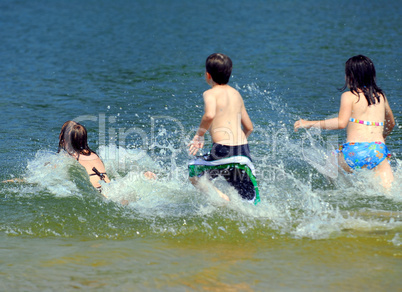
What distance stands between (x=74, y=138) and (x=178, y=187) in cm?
142

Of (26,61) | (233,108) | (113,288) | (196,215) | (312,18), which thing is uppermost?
(312,18)

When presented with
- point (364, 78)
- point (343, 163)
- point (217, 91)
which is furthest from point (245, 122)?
point (364, 78)

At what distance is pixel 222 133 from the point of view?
5.15 meters

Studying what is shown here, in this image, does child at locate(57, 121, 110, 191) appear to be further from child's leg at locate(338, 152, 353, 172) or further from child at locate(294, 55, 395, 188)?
child's leg at locate(338, 152, 353, 172)

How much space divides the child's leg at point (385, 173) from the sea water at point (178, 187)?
0.08 m

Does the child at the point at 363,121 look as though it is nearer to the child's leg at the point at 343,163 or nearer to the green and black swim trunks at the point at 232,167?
the child's leg at the point at 343,163

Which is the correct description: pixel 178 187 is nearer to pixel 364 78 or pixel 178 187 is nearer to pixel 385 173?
pixel 385 173

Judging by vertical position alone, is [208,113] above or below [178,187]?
above

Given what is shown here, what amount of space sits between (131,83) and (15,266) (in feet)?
31.0

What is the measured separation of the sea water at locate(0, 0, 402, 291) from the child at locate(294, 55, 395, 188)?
0.25 meters

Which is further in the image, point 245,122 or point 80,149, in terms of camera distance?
point 80,149

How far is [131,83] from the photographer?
44.9 ft

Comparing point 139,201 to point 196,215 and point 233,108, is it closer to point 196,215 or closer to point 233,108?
point 196,215

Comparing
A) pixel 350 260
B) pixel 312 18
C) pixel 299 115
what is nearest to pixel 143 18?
pixel 312 18
